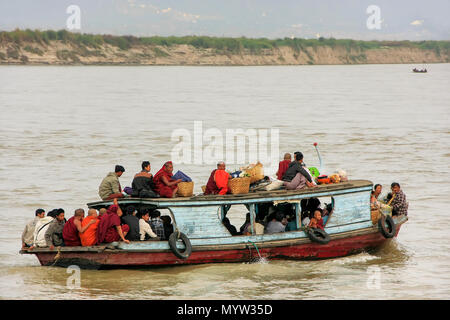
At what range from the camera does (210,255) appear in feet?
43.0

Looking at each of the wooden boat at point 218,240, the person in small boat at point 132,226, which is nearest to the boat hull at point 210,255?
the wooden boat at point 218,240

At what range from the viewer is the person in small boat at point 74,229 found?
12602 millimetres

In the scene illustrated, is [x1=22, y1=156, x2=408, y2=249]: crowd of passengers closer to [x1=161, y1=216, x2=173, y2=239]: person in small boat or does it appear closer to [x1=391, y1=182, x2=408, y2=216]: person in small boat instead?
[x1=161, y1=216, x2=173, y2=239]: person in small boat

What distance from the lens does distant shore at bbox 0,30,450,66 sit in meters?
111

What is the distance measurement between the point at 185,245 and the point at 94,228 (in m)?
1.57

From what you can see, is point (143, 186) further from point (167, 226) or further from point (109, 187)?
point (167, 226)

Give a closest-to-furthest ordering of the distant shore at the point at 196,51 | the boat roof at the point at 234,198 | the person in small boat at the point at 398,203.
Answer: the boat roof at the point at 234,198 → the person in small boat at the point at 398,203 → the distant shore at the point at 196,51

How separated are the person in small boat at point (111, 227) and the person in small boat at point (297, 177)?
9.85 feet

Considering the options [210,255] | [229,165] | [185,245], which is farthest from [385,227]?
[229,165]

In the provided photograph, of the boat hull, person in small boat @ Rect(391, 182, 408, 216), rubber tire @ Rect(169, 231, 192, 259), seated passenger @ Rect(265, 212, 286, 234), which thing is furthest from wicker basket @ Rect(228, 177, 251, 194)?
person in small boat @ Rect(391, 182, 408, 216)

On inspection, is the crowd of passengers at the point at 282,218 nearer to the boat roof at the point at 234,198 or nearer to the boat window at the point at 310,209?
the boat window at the point at 310,209

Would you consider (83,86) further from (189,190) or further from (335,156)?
(189,190)
